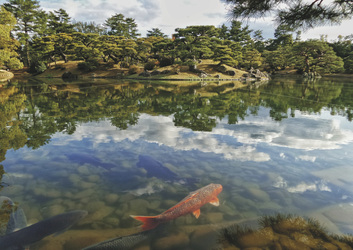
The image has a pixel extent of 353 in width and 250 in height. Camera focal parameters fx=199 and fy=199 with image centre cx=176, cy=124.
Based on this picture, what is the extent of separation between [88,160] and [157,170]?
1.52m

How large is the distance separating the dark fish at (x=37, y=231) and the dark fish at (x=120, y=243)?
1.91ft

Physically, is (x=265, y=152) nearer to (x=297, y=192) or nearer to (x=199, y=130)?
(x=297, y=192)

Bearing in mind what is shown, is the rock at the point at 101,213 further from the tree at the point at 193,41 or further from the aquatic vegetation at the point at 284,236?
the tree at the point at 193,41

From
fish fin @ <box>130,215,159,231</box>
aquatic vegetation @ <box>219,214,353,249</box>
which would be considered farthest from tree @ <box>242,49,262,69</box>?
fish fin @ <box>130,215,159,231</box>

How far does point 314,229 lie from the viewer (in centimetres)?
240

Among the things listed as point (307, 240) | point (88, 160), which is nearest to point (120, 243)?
point (307, 240)

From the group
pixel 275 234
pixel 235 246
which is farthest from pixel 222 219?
pixel 275 234

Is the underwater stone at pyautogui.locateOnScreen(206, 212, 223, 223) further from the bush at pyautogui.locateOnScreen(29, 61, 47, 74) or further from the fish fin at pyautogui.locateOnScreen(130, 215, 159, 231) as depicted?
the bush at pyautogui.locateOnScreen(29, 61, 47, 74)

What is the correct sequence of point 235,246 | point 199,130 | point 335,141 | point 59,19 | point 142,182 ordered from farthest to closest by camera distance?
point 59,19
point 199,130
point 335,141
point 142,182
point 235,246

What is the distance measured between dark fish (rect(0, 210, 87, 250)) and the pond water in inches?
3.6

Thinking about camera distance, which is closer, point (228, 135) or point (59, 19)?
point (228, 135)

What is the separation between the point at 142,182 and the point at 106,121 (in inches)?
171

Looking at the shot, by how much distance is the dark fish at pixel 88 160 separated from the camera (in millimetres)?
3935

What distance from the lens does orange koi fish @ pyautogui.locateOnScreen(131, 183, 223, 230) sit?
2395mm
